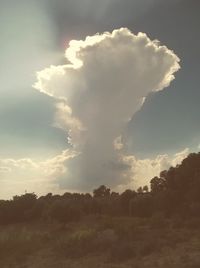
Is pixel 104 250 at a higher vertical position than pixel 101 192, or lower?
lower

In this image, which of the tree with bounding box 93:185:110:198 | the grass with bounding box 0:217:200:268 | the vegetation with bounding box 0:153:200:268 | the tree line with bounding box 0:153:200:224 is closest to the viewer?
the grass with bounding box 0:217:200:268

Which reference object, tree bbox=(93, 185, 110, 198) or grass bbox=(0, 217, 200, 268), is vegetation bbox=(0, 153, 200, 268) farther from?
tree bbox=(93, 185, 110, 198)

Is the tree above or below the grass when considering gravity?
above

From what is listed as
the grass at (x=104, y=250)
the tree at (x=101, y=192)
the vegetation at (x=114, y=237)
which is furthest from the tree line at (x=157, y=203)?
the tree at (x=101, y=192)

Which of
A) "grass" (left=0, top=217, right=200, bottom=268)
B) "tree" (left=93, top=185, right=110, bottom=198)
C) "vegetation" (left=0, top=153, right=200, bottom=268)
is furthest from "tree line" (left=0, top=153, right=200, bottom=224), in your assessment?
"tree" (left=93, top=185, right=110, bottom=198)

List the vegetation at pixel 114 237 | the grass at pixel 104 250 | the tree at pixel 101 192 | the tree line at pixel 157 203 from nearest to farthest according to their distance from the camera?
1. the grass at pixel 104 250
2. the vegetation at pixel 114 237
3. the tree line at pixel 157 203
4. the tree at pixel 101 192

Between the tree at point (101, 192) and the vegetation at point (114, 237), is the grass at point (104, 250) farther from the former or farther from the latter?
the tree at point (101, 192)

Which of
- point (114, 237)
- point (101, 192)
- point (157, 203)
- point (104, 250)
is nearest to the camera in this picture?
point (104, 250)

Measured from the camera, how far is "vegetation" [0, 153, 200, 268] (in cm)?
2789

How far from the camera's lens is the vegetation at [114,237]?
2789cm

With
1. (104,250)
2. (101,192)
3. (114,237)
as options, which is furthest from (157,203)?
(101,192)

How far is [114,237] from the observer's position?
34.8 m

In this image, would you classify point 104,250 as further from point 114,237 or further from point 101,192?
point 101,192

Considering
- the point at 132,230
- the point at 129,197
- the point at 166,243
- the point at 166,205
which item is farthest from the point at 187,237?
the point at 129,197
